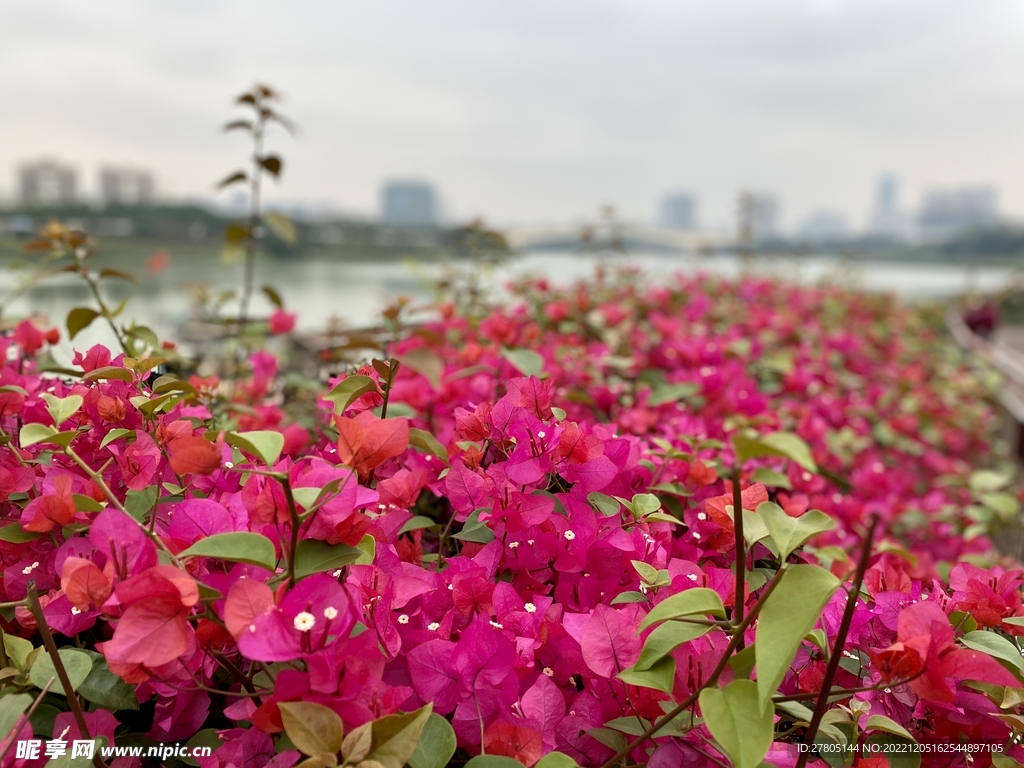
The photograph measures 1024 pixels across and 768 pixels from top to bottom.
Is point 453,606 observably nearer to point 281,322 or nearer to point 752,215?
point 281,322

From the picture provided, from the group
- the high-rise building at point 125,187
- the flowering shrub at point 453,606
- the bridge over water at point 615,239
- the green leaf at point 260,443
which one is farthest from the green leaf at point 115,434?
the high-rise building at point 125,187

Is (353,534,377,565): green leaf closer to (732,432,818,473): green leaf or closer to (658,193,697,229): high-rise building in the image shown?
(732,432,818,473): green leaf

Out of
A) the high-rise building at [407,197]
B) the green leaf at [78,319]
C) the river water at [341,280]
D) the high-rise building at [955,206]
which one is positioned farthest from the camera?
the high-rise building at [955,206]

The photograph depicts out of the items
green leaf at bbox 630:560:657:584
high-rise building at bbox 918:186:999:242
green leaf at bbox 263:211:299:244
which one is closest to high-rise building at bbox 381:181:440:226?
green leaf at bbox 263:211:299:244

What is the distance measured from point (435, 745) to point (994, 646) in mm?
441

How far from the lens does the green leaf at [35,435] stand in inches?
21.3

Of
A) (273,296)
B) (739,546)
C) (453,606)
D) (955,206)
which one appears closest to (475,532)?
(453,606)

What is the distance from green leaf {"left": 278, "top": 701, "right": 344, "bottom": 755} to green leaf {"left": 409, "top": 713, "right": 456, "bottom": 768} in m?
0.05

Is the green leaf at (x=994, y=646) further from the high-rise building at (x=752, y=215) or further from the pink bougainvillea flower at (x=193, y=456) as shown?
the high-rise building at (x=752, y=215)

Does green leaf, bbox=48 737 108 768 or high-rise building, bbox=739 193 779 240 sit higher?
high-rise building, bbox=739 193 779 240

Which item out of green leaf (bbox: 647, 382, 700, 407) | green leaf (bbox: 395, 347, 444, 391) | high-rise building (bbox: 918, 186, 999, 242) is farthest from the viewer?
high-rise building (bbox: 918, 186, 999, 242)

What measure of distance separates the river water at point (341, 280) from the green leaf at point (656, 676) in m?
0.97

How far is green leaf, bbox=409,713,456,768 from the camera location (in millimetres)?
444

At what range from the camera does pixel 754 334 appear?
247 cm
